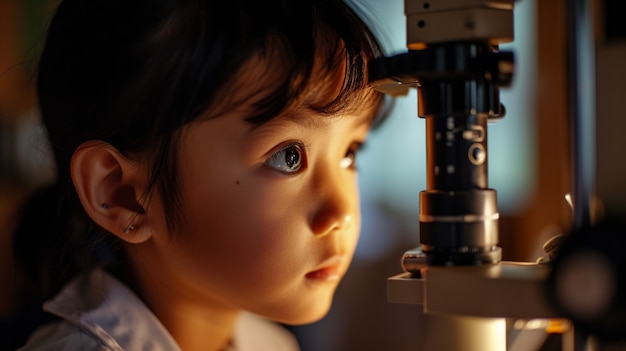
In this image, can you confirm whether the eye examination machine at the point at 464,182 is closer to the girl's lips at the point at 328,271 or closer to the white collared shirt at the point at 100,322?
the girl's lips at the point at 328,271

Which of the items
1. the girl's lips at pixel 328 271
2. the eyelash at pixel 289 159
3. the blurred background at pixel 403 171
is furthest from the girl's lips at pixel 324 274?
the blurred background at pixel 403 171

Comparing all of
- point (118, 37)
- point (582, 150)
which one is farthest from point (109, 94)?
point (582, 150)

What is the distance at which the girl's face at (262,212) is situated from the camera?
2.39 feet

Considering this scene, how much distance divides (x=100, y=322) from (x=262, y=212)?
24cm

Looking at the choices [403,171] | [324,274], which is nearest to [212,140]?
[324,274]

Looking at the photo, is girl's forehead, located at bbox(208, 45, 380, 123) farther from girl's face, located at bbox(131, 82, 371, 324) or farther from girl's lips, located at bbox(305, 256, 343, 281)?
girl's lips, located at bbox(305, 256, 343, 281)

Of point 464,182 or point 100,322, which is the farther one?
point 100,322

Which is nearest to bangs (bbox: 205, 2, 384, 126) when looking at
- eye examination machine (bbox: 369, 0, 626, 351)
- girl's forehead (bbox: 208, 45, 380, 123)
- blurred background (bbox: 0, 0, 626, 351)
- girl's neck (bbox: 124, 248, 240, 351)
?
girl's forehead (bbox: 208, 45, 380, 123)

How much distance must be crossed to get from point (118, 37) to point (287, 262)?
0.97 feet

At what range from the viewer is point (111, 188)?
0.77m

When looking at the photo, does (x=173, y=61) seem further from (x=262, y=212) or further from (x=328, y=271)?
(x=328, y=271)

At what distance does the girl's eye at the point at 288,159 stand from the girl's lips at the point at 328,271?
0.11 meters

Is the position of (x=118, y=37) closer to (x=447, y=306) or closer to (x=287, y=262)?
(x=287, y=262)

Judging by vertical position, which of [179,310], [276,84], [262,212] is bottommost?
[179,310]
